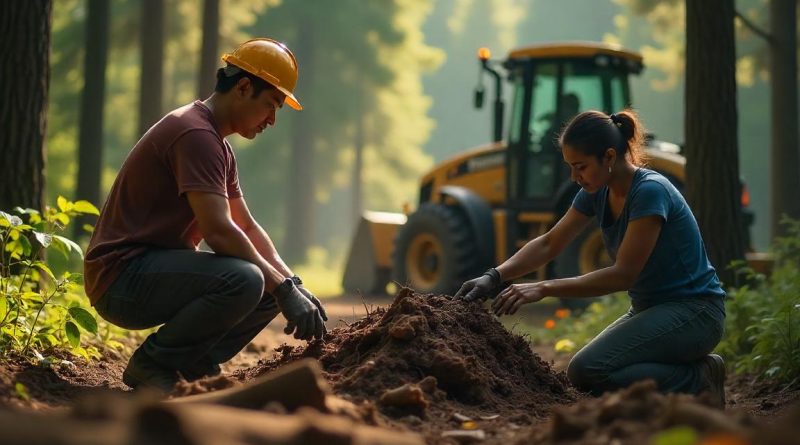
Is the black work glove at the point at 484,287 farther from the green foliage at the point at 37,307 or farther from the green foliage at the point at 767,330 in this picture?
the green foliage at the point at 37,307

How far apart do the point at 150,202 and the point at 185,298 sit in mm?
488

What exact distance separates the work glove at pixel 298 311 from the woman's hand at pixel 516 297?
861 mm

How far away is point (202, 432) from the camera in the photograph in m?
2.70

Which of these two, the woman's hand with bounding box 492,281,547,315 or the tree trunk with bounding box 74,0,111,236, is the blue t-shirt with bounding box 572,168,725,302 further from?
the tree trunk with bounding box 74,0,111,236

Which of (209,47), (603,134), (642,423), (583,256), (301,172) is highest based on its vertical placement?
(209,47)

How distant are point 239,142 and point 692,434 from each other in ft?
105

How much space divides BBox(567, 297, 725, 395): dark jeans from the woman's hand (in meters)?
0.47

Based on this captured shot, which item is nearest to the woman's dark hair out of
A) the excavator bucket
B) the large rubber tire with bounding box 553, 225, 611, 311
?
the large rubber tire with bounding box 553, 225, 611, 311

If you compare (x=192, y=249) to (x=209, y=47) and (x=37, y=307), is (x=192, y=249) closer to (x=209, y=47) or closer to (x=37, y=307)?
(x=37, y=307)

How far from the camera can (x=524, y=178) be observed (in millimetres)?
12797

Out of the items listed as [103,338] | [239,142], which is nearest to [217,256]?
[103,338]

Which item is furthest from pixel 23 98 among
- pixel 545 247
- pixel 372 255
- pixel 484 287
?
pixel 372 255

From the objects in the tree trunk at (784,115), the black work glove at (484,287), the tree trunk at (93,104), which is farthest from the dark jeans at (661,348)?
the tree trunk at (93,104)

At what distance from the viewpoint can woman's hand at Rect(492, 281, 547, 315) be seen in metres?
5.05
